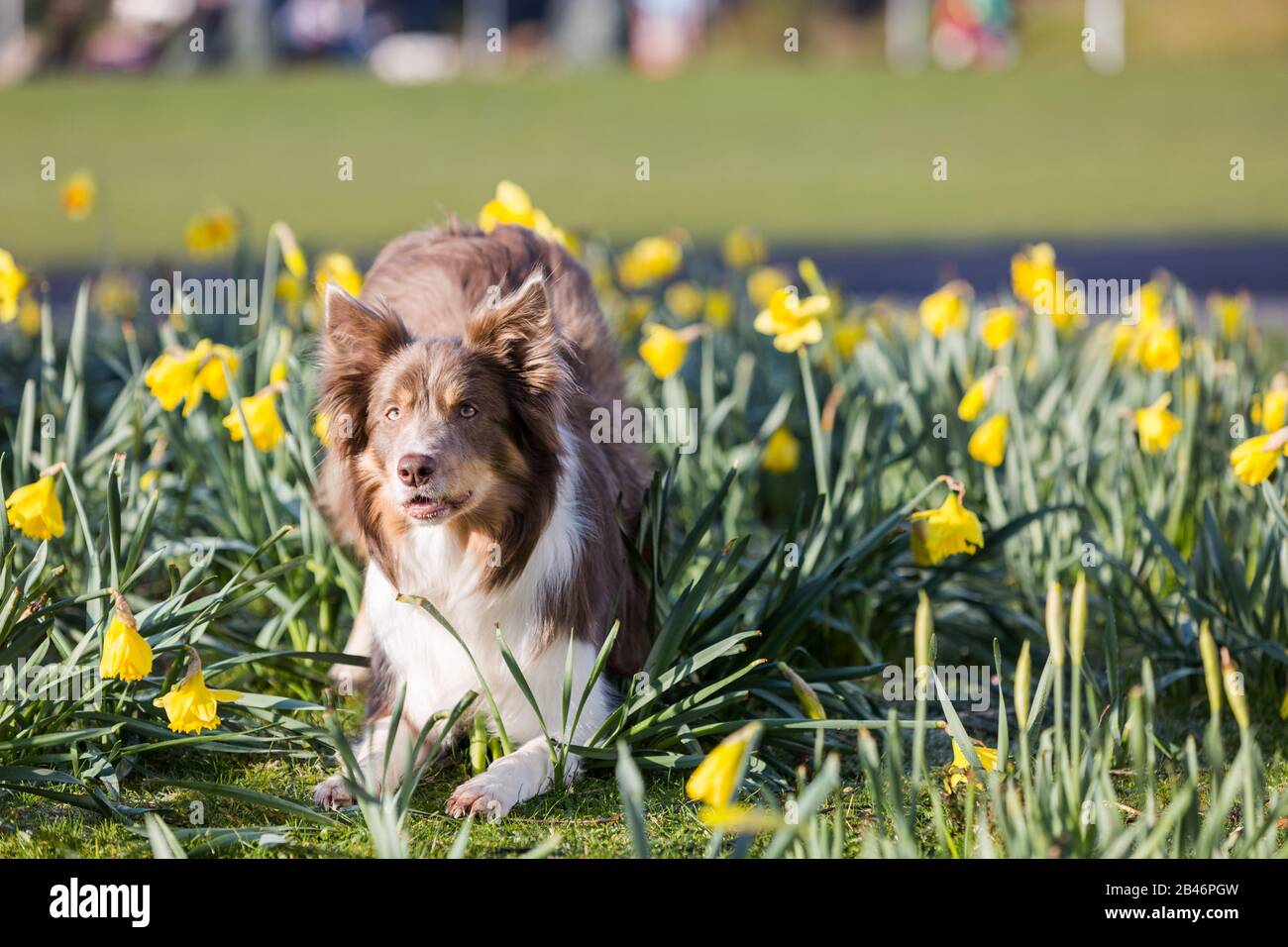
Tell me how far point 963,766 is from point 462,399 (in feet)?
5.01

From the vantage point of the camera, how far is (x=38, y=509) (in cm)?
375

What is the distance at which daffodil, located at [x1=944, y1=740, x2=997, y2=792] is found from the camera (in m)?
3.47

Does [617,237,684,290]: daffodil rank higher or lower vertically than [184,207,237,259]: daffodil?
lower

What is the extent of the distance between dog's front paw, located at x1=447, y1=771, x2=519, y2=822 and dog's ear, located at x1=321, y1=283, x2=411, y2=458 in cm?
92

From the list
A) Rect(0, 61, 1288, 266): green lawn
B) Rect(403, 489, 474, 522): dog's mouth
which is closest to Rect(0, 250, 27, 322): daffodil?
Rect(403, 489, 474, 522): dog's mouth

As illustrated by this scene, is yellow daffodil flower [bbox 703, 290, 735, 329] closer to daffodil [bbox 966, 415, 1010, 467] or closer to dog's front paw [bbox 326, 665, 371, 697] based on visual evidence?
daffodil [bbox 966, 415, 1010, 467]

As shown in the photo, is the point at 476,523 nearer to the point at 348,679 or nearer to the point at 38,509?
the point at 348,679

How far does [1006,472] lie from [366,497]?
2.37m

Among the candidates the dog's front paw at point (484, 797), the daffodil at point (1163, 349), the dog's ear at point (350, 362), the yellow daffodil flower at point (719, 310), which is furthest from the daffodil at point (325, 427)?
the yellow daffodil flower at point (719, 310)

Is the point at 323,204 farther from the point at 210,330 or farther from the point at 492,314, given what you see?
the point at 492,314

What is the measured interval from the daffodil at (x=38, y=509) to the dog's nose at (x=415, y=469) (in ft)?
2.91

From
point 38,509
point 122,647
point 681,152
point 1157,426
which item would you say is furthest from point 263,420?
point 681,152

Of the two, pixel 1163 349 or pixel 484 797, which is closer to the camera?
pixel 484 797

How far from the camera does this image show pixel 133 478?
4695 millimetres
